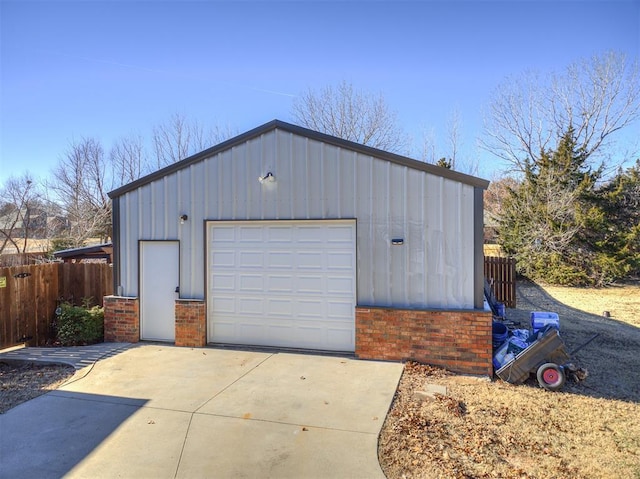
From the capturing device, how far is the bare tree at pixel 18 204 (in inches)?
730

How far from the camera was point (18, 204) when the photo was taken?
18.7 meters

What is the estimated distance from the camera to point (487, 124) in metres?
21.4

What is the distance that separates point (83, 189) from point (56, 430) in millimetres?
23927

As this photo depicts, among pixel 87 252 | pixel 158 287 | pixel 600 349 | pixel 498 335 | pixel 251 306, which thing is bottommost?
pixel 600 349

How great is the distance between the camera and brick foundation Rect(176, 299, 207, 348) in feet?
23.8

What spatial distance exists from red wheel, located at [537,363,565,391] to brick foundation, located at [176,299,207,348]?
5.67 meters

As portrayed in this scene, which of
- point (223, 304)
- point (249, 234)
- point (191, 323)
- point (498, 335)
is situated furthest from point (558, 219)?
point (191, 323)

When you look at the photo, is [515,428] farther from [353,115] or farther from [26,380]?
[353,115]

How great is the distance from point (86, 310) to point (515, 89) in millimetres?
22036

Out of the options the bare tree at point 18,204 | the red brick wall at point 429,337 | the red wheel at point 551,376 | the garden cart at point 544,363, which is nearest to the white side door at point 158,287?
the red brick wall at point 429,337

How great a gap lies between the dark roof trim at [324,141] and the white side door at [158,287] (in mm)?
1356

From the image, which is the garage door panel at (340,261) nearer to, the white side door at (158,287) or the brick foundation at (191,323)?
the brick foundation at (191,323)

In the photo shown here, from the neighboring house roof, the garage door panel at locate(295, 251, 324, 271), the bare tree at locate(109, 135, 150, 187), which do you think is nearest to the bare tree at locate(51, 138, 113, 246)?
the bare tree at locate(109, 135, 150, 187)

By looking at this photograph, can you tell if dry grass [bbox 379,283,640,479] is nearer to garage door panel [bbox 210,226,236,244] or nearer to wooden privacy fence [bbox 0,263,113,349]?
garage door panel [bbox 210,226,236,244]
